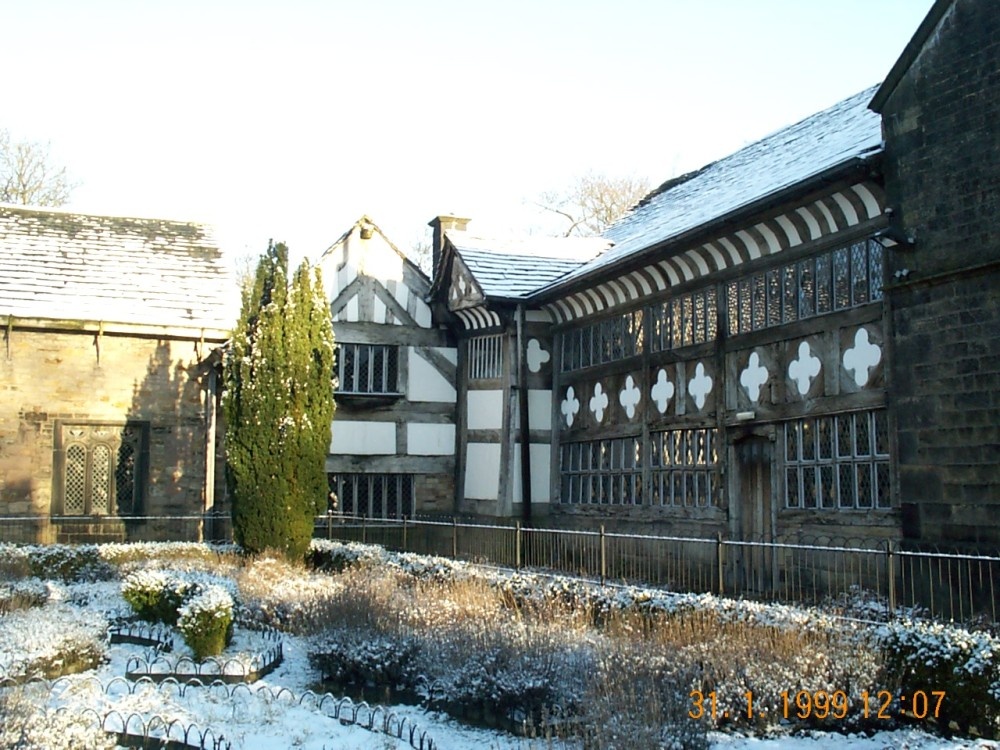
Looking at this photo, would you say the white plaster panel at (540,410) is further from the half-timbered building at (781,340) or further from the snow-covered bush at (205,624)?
the snow-covered bush at (205,624)

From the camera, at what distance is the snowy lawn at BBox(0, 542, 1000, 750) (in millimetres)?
8062

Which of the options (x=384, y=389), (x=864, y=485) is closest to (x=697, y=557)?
(x=864, y=485)

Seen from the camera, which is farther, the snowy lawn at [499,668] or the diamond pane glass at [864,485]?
the diamond pane glass at [864,485]

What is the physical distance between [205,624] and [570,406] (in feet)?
35.3

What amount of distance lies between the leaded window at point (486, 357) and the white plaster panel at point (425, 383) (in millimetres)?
711

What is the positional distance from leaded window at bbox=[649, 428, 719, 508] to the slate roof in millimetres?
9436

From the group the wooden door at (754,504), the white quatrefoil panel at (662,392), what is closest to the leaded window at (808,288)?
the wooden door at (754,504)

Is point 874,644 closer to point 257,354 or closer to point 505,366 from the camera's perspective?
point 257,354

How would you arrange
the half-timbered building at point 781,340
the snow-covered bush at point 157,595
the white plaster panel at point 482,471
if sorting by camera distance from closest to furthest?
the half-timbered building at point 781,340 < the snow-covered bush at point 157,595 < the white plaster panel at point 482,471

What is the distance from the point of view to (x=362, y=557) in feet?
51.8

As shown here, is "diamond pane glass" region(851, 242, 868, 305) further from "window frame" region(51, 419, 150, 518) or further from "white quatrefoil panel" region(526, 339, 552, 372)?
"window frame" region(51, 419, 150, 518)

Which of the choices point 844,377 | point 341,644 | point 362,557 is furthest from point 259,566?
point 844,377

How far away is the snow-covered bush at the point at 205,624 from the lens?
1084 cm

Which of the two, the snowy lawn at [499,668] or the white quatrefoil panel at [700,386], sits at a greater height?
the white quatrefoil panel at [700,386]
